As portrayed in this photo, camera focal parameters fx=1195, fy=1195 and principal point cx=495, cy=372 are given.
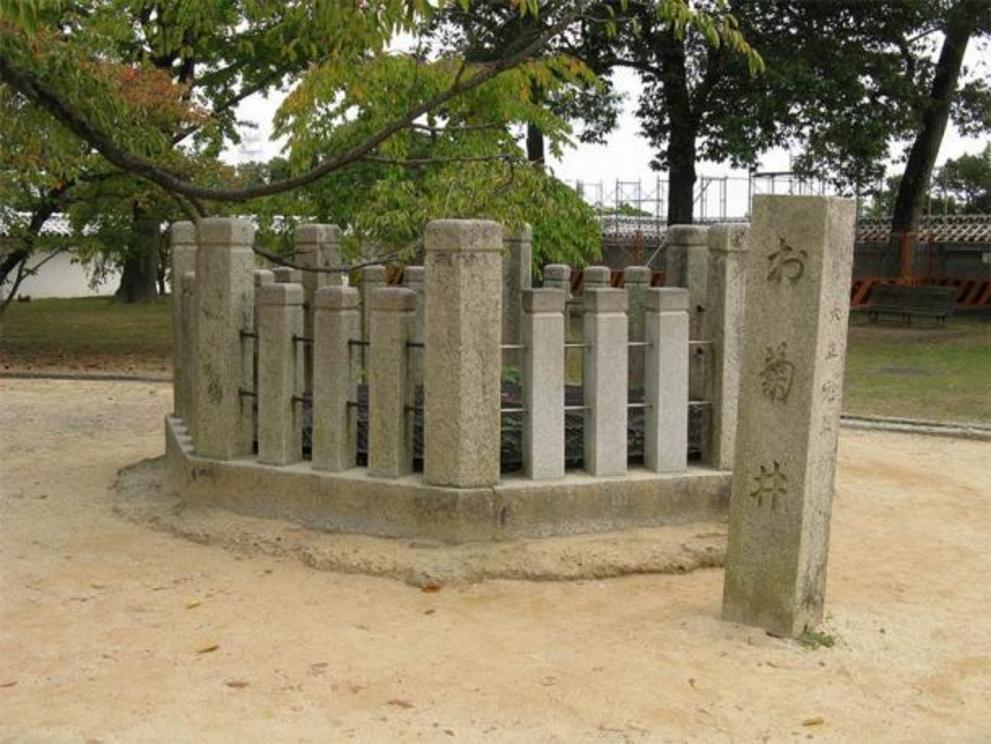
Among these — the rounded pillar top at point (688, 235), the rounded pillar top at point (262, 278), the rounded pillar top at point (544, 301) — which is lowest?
the rounded pillar top at point (544, 301)

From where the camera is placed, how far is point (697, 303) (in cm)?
754

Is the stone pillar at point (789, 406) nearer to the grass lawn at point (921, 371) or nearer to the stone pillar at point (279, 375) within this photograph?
the stone pillar at point (279, 375)

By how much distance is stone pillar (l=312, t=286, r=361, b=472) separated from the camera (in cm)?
657

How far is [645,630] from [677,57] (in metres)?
17.4

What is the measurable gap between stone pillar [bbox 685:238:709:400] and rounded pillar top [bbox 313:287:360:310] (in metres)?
2.04

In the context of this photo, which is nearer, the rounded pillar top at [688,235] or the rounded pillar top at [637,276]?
the rounded pillar top at [688,235]


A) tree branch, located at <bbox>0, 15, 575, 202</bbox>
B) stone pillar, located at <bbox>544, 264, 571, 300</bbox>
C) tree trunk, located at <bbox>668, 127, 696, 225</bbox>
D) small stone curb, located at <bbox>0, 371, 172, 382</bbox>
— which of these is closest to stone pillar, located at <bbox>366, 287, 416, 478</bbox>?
tree branch, located at <bbox>0, 15, 575, 202</bbox>

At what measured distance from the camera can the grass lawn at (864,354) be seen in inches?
511

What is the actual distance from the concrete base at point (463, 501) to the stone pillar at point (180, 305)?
154cm

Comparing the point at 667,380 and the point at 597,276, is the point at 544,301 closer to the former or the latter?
the point at 667,380

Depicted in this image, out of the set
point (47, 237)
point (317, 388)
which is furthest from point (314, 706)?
point (47, 237)

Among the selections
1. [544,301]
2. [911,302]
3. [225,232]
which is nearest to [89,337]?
[225,232]

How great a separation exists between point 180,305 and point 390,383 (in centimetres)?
267

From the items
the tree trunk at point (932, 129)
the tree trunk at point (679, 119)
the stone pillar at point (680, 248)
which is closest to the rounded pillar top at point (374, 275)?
the stone pillar at point (680, 248)
